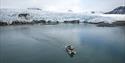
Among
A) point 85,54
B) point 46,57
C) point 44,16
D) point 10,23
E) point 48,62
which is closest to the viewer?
point 48,62

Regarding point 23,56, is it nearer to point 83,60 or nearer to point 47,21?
point 83,60

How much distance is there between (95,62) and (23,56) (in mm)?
3644

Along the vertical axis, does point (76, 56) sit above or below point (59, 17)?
below

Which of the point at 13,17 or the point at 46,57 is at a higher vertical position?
the point at 13,17

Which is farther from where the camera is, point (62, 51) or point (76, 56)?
point (62, 51)

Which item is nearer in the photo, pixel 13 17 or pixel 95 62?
pixel 95 62

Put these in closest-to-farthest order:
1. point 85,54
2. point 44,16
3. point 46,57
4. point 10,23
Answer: point 46,57
point 85,54
point 10,23
point 44,16

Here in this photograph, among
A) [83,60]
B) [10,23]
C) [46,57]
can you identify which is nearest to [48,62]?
[46,57]

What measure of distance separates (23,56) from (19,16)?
19209mm

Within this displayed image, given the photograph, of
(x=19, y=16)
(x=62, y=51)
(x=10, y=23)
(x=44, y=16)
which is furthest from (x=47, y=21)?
(x=62, y=51)

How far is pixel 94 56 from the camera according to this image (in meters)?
8.48

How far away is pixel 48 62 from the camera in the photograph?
7.45m

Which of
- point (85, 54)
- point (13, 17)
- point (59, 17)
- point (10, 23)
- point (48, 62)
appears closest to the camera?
point (48, 62)

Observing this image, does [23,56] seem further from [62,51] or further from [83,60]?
[83,60]
